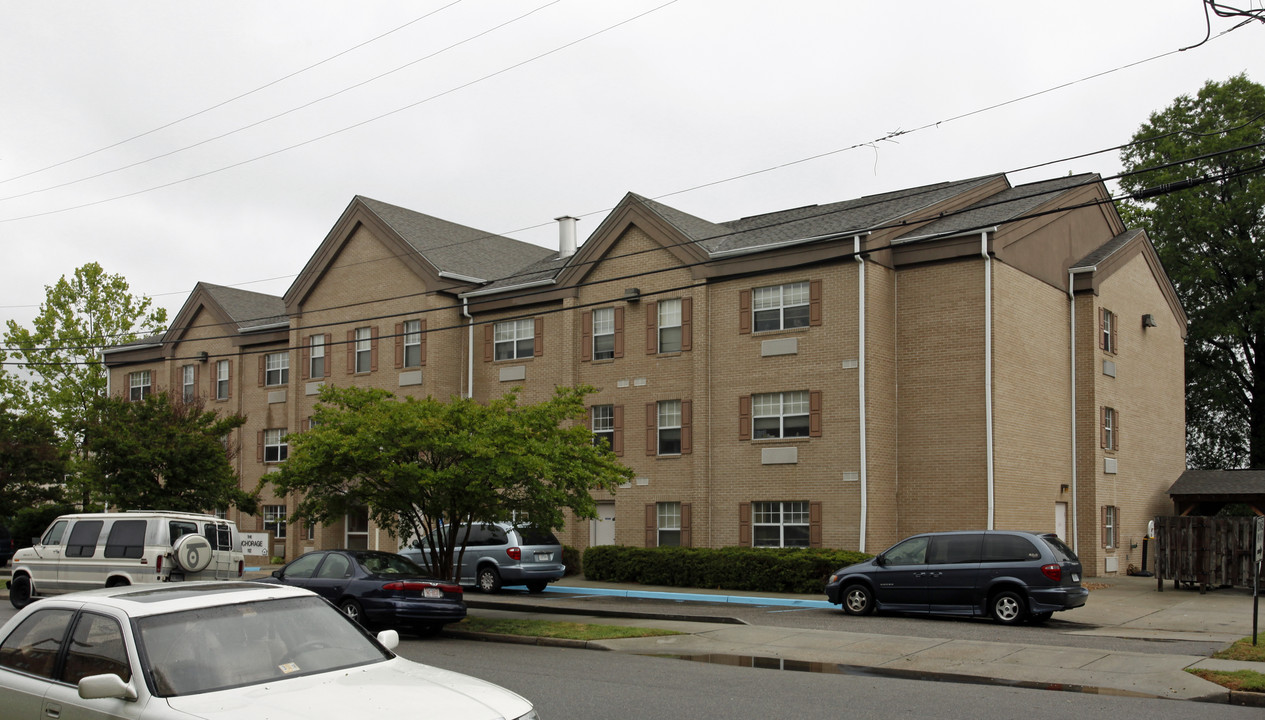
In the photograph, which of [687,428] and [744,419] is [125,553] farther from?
[744,419]

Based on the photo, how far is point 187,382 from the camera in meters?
43.7

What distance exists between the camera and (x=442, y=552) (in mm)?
20625

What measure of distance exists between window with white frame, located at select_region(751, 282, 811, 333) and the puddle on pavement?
14277 millimetres

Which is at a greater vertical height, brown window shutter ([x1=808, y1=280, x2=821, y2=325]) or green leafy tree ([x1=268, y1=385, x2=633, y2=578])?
brown window shutter ([x1=808, y1=280, x2=821, y2=325])

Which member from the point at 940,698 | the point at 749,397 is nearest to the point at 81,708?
the point at 940,698

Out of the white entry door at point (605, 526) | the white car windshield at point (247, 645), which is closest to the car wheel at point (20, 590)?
the white entry door at point (605, 526)

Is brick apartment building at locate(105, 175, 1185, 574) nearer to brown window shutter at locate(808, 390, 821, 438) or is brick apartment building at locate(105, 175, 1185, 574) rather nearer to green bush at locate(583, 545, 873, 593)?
brown window shutter at locate(808, 390, 821, 438)

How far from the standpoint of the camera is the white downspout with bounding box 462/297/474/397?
3494 centimetres

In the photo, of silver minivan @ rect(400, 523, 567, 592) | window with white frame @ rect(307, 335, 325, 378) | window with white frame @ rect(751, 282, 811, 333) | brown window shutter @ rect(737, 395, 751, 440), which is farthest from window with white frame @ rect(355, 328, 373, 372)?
window with white frame @ rect(751, 282, 811, 333)

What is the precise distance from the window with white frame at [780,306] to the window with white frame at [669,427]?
3383mm

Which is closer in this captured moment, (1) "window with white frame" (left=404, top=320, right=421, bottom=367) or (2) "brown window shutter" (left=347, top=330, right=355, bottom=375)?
(1) "window with white frame" (left=404, top=320, right=421, bottom=367)

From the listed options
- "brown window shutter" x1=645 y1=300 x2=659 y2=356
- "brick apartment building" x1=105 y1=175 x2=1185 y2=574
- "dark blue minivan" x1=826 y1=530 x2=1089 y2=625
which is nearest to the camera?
"dark blue minivan" x1=826 y1=530 x2=1089 y2=625

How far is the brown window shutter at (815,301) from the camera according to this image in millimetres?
27906

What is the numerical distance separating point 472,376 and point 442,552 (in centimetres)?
1478
